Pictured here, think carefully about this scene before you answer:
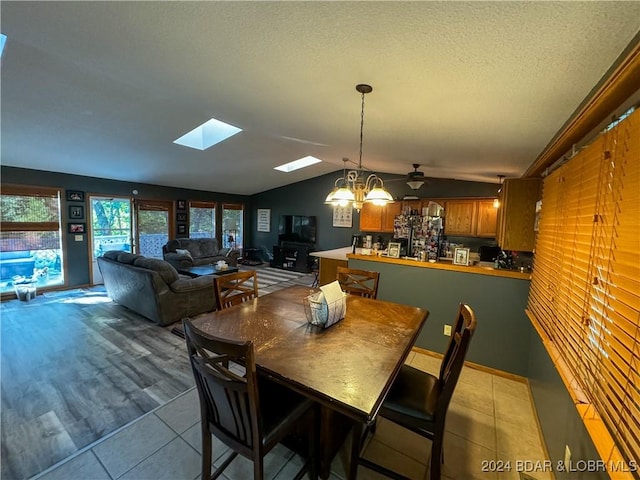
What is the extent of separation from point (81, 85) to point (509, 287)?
15.3ft

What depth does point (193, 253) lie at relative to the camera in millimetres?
6930

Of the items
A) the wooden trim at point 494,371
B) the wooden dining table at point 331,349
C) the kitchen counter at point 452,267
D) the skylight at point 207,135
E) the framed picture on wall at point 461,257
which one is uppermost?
the skylight at point 207,135

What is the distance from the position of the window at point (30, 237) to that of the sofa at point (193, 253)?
Answer: 1950 mm

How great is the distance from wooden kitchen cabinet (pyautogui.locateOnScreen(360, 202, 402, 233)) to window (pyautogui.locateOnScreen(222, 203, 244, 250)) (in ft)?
14.3

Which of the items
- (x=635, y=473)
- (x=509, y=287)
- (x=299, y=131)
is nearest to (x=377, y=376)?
(x=635, y=473)

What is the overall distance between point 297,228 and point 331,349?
22.3ft

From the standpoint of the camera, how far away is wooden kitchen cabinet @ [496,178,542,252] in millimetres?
2678

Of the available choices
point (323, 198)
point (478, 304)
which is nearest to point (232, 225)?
point (323, 198)

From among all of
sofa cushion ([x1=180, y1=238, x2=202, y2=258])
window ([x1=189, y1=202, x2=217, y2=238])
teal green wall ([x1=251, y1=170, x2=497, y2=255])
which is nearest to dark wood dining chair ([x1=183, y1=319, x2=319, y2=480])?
teal green wall ([x1=251, y1=170, x2=497, y2=255])

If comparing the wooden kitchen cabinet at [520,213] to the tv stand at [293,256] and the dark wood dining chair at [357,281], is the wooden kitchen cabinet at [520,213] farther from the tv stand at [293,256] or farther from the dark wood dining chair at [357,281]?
the tv stand at [293,256]

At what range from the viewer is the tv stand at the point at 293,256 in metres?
7.79

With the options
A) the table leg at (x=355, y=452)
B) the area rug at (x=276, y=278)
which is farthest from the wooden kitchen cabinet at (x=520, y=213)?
the area rug at (x=276, y=278)

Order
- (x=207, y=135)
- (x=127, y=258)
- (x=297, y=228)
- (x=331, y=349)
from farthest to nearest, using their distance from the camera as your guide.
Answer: (x=297, y=228), (x=207, y=135), (x=127, y=258), (x=331, y=349)

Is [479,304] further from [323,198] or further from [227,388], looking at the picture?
[323,198]
